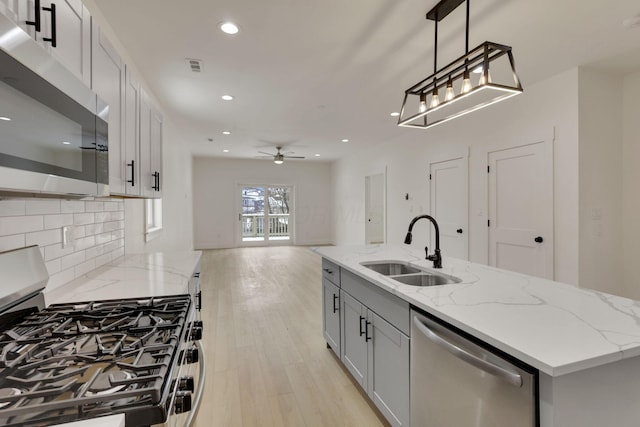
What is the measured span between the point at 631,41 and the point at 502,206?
1.87 meters

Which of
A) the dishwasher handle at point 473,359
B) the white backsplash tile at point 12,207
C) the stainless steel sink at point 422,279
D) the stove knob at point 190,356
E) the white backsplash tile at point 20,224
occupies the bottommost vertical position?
the stove knob at point 190,356

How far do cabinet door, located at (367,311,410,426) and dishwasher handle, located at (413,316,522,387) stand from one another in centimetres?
23

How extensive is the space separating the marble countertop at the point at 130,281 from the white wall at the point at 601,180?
12.3 ft

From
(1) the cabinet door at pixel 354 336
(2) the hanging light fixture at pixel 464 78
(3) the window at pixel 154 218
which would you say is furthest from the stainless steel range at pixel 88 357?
(3) the window at pixel 154 218

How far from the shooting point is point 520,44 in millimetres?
2555

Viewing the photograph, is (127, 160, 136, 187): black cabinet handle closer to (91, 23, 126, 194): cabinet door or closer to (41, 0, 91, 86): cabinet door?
(91, 23, 126, 194): cabinet door

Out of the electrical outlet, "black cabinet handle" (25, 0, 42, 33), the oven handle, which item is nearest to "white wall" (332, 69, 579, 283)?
the oven handle

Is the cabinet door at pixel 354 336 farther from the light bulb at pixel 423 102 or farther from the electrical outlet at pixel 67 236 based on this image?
the electrical outlet at pixel 67 236

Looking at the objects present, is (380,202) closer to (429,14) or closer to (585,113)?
(585,113)

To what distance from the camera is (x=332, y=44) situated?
2.53 meters

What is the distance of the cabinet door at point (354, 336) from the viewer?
1938mm

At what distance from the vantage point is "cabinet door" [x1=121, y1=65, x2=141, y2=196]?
5.86ft

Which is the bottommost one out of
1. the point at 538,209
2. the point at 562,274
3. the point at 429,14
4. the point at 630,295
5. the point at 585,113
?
the point at 630,295

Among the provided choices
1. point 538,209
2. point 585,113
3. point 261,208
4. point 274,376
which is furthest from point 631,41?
point 261,208
